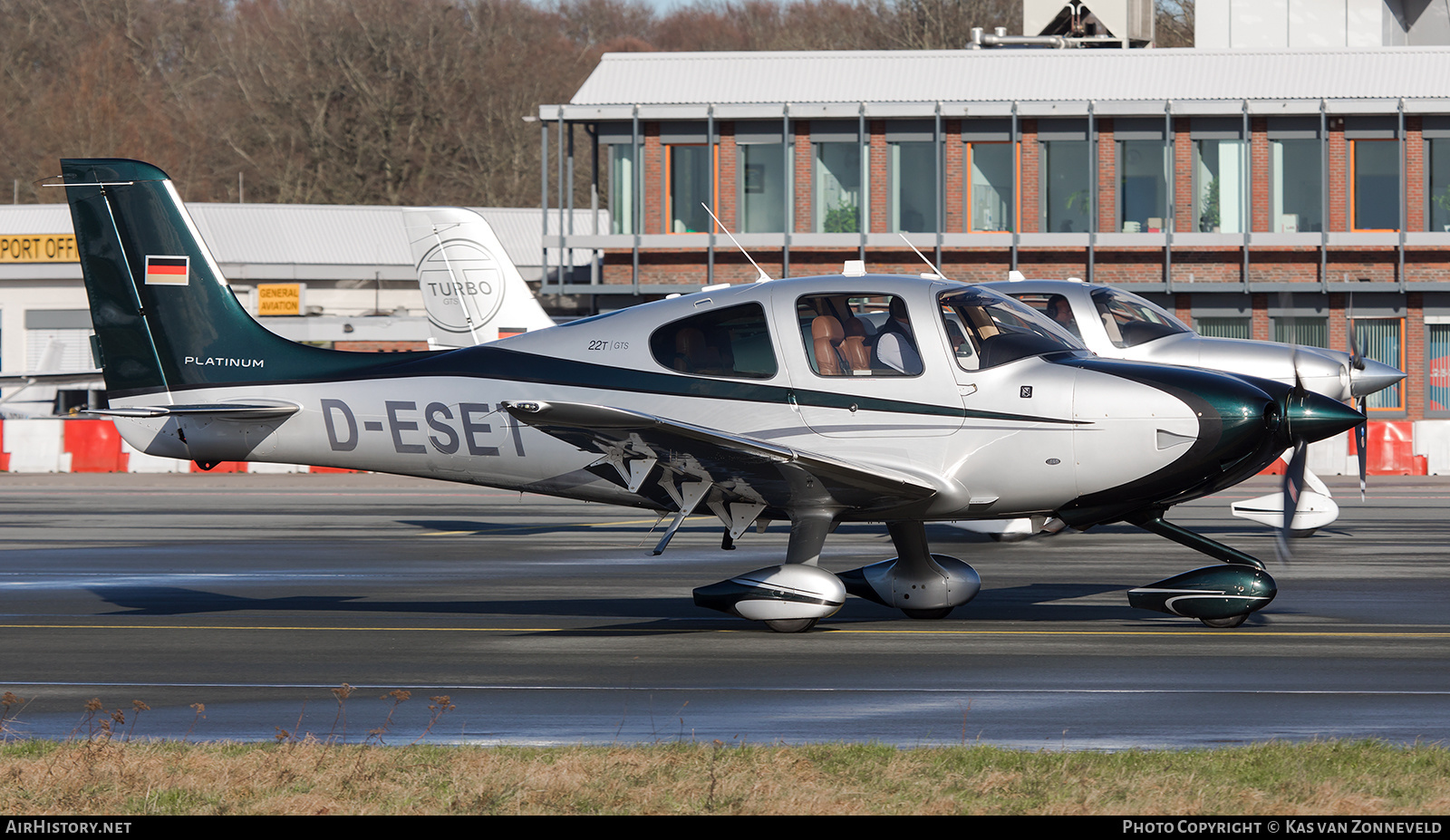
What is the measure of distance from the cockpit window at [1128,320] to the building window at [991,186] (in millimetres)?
23100

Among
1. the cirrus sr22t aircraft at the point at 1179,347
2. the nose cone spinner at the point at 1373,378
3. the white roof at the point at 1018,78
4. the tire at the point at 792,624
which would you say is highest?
the white roof at the point at 1018,78

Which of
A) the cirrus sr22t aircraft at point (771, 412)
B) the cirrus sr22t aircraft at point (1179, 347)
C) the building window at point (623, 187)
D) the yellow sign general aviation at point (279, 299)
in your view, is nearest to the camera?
the cirrus sr22t aircraft at point (771, 412)

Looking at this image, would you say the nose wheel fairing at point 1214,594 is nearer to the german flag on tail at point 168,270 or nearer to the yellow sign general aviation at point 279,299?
the german flag on tail at point 168,270

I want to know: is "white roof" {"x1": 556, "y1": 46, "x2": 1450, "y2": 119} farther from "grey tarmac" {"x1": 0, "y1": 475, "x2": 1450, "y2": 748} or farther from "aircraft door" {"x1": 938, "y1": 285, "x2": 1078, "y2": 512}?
"aircraft door" {"x1": 938, "y1": 285, "x2": 1078, "y2": 512}

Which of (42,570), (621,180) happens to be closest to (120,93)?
(621,180)

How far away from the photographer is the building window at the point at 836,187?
131 ft

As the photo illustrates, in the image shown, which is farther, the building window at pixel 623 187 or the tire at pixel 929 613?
the building window at pixel 623 187

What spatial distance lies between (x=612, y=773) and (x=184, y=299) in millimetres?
7990

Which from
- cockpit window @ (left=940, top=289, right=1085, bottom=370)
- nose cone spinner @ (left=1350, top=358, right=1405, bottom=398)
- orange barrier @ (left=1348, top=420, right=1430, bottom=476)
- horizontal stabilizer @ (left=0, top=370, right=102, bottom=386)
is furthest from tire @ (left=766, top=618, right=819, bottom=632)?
horizontal stabilizer @ (left=0, top=370, right=102, bottom=386)

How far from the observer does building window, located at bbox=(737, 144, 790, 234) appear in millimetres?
40281

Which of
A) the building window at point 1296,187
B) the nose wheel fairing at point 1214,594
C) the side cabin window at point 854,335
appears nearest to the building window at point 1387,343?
the building window at point 1296,187

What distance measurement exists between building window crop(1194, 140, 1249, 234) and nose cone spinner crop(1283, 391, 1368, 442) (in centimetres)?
3009

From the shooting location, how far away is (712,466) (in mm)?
10953

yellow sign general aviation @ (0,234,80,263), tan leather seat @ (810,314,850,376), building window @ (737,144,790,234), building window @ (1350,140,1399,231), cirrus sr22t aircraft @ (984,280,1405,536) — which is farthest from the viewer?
yellow sign general aviation @ (0,234,80,263)
